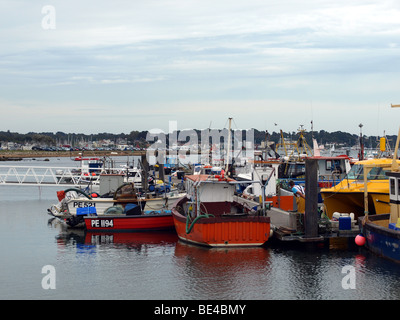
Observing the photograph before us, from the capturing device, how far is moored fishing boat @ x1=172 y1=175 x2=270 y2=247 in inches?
1059

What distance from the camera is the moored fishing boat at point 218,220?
2691 cm

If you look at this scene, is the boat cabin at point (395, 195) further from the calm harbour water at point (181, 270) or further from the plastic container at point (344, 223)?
the plastic container at point (344, 223)

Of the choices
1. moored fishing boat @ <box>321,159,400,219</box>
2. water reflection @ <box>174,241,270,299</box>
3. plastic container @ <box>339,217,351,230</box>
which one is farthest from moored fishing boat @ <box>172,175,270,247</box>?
moored fishing boat @ <box>321,159,400,219</box>

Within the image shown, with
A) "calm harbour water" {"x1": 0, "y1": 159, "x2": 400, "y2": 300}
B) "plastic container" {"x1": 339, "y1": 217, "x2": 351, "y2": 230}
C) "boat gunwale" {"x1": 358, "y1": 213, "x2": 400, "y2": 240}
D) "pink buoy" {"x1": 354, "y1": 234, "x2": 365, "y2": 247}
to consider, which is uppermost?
"boat gunwale" {"x1": 358, "y1": 213, "x2": 400, "y2": 240}

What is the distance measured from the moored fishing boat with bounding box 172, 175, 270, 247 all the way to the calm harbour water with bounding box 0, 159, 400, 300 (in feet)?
1.68

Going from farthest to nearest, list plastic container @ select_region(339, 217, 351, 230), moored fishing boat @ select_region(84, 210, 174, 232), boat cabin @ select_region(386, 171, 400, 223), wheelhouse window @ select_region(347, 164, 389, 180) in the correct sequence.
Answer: moored fishing boat @ select_region(84, 210, 174, 232) → wheelhouse window @ select_region(347, 164, 389, 180) → plastic container @ select_region(339, 217, 351, 230) → boat cabin @ select_region(386, 171, 400, 223)

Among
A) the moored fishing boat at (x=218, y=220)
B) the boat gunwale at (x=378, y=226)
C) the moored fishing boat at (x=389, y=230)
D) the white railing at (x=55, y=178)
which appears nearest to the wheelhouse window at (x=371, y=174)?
the boat gunwale at (x=378, y=226)

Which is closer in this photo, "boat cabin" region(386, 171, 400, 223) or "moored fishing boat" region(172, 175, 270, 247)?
"boat cabin" region(386, 171, 400, 223)

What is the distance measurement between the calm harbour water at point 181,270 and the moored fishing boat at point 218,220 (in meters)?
0.51

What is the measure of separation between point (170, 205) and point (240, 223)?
1100 centimetres

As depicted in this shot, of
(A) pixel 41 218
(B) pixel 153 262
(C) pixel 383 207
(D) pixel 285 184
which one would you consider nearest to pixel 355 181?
(C) pixel 383 207

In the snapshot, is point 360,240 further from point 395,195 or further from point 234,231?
point 234,231

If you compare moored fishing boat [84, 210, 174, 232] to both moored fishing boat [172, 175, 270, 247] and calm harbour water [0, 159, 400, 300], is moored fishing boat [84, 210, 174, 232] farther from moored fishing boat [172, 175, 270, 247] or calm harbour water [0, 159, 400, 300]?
moored fishing boat [172, 175, 270, 247]
